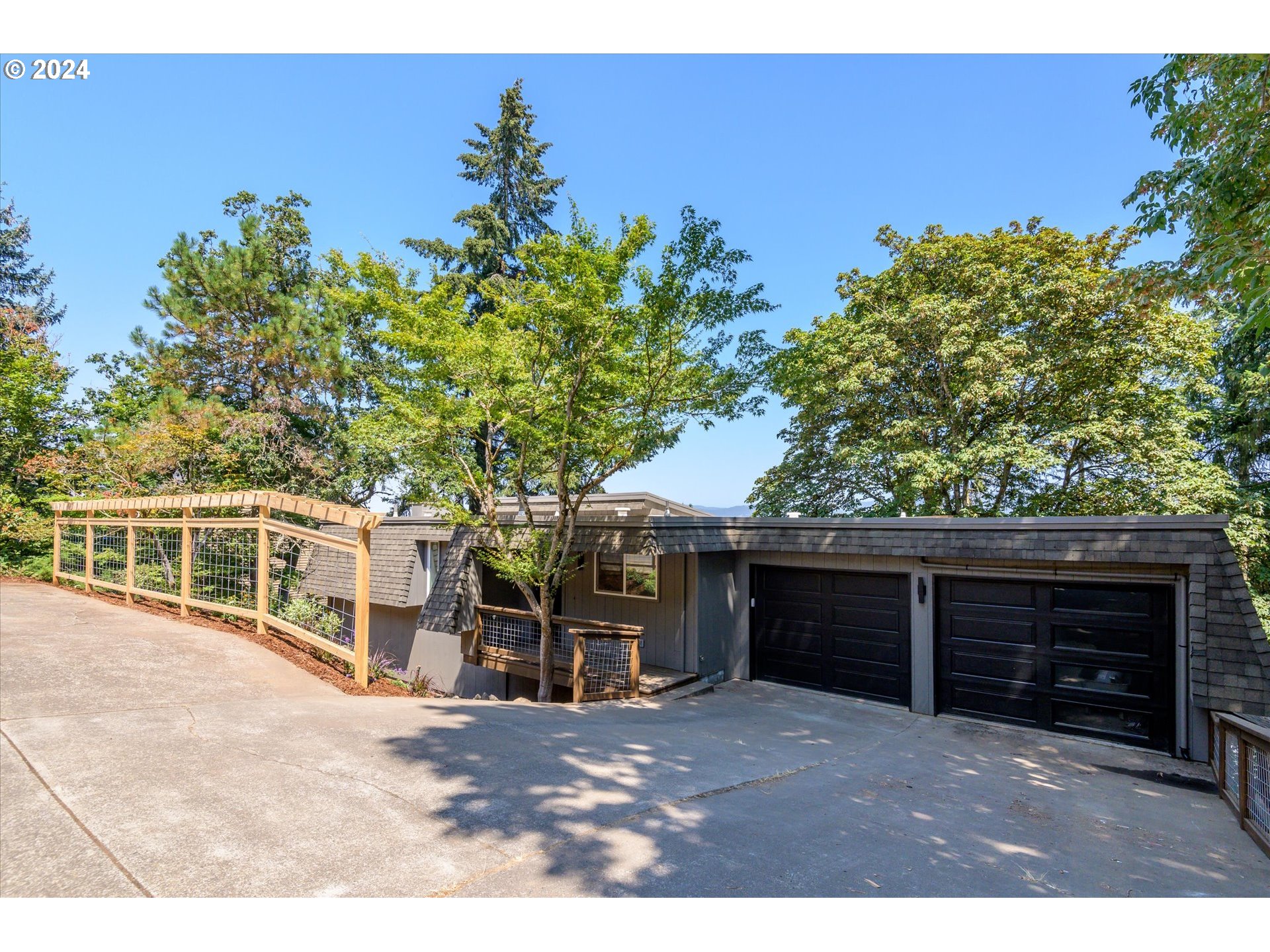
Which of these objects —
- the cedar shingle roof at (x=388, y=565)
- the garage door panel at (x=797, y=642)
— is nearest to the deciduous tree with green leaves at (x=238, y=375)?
the cedar shingle roof at (x=388, y=565)

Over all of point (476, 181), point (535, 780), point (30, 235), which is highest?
point (476, 181)

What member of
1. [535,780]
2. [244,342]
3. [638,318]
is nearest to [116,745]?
[535,780]

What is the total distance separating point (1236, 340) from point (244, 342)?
80.4ft

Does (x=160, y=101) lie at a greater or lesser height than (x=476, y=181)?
lesser

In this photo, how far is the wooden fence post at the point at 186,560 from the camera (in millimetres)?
7238

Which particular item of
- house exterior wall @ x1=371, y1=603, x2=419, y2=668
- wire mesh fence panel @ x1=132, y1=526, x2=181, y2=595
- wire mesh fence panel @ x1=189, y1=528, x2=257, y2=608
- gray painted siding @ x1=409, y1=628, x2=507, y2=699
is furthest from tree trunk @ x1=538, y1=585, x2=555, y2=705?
wire mesh fence panel @ x1=132, y1=526, x2=181, y2=595

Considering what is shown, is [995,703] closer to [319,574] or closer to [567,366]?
[567,366]

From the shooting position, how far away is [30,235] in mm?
16500

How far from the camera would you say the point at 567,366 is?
7.52 metres

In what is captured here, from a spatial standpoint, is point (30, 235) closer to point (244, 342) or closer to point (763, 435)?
point (244, 342)

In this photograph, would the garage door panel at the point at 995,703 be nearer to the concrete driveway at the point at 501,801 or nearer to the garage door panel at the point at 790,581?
the concrete driveway at the point at 501,801

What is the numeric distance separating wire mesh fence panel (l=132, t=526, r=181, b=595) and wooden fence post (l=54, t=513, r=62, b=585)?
2.45 metres

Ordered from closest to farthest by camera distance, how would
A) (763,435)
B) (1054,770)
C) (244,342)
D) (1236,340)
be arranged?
1. (1054,770)
2. (1236,340)
3. (244,342)
4. (763,435)

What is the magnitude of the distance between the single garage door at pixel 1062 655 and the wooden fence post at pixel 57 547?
1372cm
